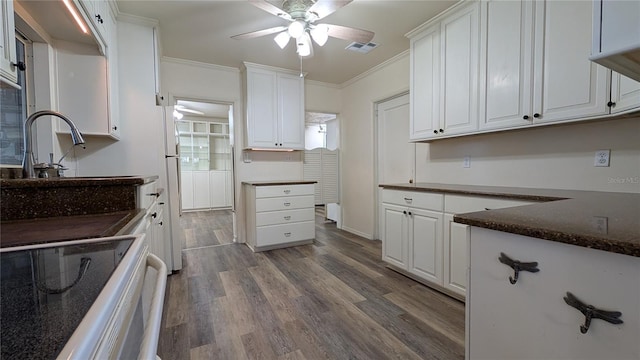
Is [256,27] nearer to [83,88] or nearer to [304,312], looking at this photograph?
[83,88]

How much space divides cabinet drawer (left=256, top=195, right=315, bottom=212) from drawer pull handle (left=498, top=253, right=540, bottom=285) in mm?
2821

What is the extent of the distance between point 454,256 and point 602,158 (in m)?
1.13

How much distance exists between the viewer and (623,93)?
1.42 meters

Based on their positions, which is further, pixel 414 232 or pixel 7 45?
→ pixel 414 232

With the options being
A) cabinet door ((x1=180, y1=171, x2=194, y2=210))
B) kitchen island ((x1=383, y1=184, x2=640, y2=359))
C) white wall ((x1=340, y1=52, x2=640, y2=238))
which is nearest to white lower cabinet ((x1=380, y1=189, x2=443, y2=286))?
white wall ((x1=340, y1=52, x2=640, y2=238))

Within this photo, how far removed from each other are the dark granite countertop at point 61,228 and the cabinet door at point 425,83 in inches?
95.9

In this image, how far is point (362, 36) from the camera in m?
2.21

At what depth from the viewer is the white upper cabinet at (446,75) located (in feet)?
7.10

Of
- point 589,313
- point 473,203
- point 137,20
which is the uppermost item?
point 137,20

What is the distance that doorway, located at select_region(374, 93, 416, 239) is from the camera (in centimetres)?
331

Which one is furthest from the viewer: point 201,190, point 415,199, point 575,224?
point 201,190

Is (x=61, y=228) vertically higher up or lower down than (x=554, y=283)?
higher up

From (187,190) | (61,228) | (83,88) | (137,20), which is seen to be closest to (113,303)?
(61,228)

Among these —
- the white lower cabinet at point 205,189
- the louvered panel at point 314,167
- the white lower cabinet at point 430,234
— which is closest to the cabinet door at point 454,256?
the white lower cabinet at point 430,234
